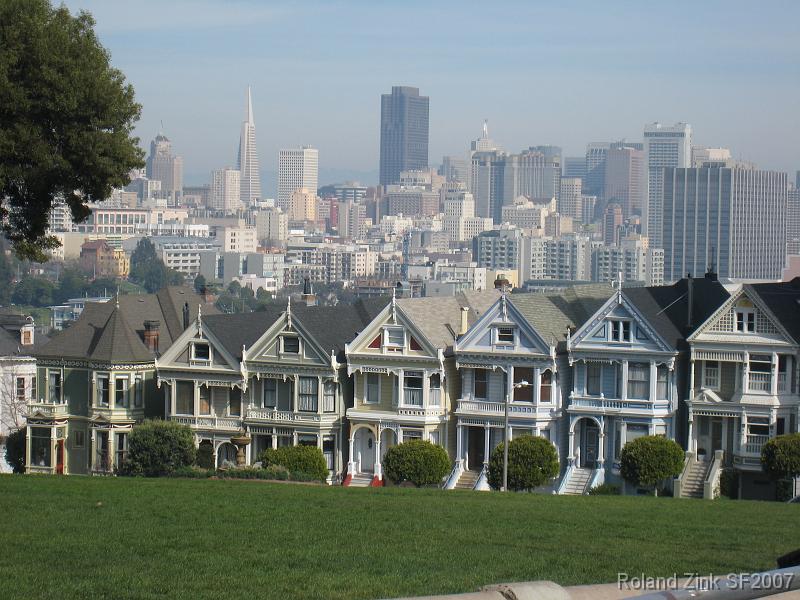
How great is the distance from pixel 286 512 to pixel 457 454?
17.4m

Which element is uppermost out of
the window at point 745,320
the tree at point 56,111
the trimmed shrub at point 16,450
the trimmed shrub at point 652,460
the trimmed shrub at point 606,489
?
the tree at point 56,111

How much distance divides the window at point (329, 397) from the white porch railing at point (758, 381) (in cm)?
985

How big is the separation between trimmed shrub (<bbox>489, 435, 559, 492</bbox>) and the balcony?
7.30m

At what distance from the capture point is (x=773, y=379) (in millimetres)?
36531

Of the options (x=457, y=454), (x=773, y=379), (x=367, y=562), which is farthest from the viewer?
(x=457, y=454)

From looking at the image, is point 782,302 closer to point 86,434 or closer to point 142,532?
point 86,434

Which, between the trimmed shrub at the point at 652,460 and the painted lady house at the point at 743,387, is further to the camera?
the painted lady house at the point at 743,387

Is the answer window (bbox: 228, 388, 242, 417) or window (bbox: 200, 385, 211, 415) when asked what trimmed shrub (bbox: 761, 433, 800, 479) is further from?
window (bbox: 200, 385, 211, 415)

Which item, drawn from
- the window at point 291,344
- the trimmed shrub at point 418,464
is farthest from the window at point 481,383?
the window at point 291,344

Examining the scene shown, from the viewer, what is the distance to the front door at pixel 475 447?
39.3 metres

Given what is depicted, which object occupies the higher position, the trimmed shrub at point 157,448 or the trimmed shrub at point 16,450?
the trimmed shrub at point 157,448

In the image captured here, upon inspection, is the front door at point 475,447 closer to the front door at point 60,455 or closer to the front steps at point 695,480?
the front steps at point 695,480

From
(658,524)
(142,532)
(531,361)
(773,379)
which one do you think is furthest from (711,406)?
(142,532)

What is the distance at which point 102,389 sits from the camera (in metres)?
43.4
